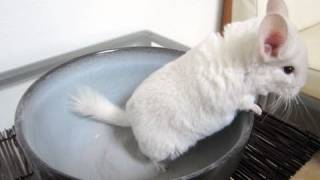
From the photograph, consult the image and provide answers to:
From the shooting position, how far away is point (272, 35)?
0.42 m

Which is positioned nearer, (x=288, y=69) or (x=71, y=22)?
(x=288, y=69)

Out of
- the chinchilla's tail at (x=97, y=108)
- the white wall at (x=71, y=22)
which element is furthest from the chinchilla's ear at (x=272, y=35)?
the white wall at (x=71, y=22)

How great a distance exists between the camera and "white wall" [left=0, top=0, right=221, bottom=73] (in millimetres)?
617

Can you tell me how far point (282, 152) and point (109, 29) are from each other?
396mm

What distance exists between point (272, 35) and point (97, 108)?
29cm

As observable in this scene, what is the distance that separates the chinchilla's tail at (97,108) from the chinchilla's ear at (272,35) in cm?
24

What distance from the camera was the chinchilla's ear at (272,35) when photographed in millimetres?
401

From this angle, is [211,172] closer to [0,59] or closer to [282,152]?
[282,152]

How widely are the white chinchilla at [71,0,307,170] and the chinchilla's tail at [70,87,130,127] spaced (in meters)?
0.05

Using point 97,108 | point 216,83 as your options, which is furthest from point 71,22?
→ point 216,83

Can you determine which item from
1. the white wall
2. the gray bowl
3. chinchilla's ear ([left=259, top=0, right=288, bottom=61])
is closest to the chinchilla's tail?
the gray bowl

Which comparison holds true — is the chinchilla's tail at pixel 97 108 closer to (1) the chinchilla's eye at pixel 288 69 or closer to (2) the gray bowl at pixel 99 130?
(2) the gray bowl at pixel 99 130

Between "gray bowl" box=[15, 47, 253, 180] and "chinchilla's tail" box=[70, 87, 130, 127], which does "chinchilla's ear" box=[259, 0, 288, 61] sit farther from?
"chinchilla's tail" box=[70, 87, 130, 127]

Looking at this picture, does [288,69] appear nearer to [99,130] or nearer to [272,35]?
[272,35]
